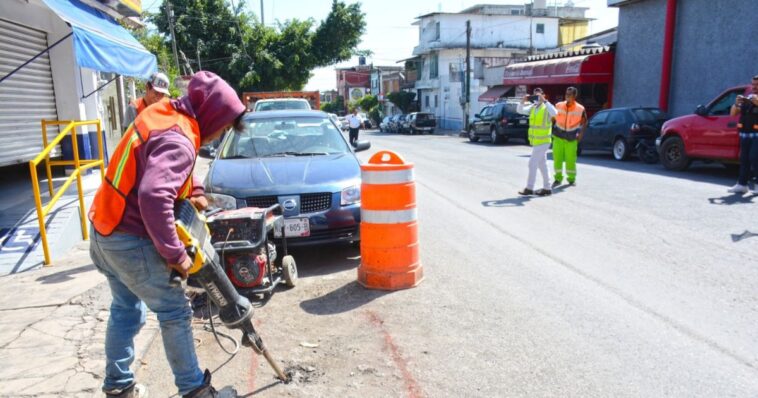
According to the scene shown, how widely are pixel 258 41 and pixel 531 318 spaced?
29.7 m

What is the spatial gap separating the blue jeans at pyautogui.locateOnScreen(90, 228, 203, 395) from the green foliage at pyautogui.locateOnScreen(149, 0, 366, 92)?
28.6 metres

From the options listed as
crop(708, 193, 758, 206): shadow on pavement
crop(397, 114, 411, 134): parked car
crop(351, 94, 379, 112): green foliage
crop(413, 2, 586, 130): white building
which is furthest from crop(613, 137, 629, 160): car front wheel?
crop(351, 94, 379, 112): green foliage

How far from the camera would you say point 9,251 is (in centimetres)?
600

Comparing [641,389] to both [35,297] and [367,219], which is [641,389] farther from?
[35,297]

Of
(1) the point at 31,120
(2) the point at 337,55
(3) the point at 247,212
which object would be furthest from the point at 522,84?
(3) the point at 247,212

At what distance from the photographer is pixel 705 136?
39.4ft

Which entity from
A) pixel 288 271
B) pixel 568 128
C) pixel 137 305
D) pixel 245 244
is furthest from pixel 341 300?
pixel 568 128

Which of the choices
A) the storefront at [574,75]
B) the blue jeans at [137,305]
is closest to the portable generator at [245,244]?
the blue jeans at [137,305]

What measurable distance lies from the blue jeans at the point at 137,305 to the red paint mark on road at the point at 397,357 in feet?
3.93

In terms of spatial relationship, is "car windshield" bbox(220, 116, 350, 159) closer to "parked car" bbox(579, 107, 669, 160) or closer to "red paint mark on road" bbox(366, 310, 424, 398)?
"red paint mark on road" bbox(366, 310, 424, 398)

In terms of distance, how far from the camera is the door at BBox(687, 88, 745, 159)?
11337 mm

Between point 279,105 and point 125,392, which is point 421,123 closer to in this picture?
point 279,105

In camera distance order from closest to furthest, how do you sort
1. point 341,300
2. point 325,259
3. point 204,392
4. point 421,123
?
point 204,392 < point 341,300 < point 325,259 < point 421,123

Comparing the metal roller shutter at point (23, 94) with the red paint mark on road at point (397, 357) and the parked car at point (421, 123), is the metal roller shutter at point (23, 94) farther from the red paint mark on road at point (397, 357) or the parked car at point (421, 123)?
the parked car at point (421, 123)
